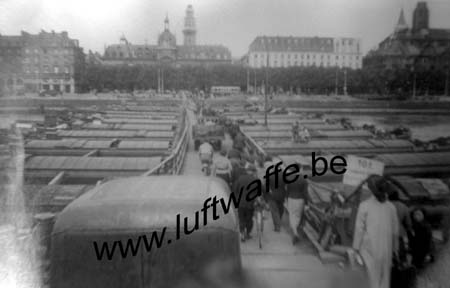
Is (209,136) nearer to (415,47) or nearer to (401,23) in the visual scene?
(415,47)

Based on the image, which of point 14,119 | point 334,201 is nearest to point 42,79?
point 14,119

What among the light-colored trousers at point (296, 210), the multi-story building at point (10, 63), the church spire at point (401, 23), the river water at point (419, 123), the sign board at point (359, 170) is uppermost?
the church spire at point (401, 23)

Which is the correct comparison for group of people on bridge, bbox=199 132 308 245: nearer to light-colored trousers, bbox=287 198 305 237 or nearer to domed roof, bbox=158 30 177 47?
light-colored trousers, bbox=287 198 305 237

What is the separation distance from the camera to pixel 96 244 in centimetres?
231

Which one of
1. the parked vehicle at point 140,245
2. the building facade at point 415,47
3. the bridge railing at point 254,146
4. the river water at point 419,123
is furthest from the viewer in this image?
the river water at point 419,123

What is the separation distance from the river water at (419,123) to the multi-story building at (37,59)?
431 cm

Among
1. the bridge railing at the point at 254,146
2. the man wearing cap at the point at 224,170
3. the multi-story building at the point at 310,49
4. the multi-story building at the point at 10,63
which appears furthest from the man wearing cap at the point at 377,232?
the multi-story building at the point at 10,63

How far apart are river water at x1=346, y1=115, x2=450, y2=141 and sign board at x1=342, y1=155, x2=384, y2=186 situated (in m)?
1.83

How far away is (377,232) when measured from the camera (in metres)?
2.64

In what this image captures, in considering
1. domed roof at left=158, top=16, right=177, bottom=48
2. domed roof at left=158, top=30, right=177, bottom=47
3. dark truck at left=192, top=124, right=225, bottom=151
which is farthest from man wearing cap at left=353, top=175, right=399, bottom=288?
dark truck at left=192, top=124, right=225, bottom=151

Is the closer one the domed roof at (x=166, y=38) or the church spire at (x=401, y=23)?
the church spire at (x=401, y=23)

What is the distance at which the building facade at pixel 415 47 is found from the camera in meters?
4.38

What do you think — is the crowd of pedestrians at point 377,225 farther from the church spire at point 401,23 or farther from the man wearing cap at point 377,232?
the church spire at point 401,23

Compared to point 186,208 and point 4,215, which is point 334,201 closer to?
point 186,208
